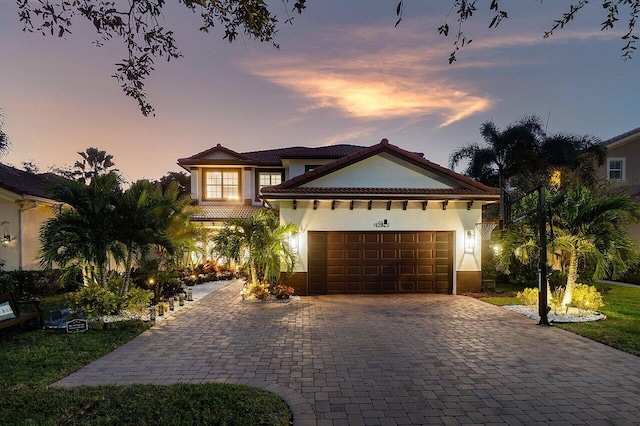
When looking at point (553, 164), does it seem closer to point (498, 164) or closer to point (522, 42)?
point (498, 164)

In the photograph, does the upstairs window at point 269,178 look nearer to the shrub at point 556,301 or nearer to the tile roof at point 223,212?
the tile roof at point 223,212

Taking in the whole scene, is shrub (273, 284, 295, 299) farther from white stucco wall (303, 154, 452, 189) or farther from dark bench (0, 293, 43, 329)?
dark bench (0, 293, 43, 329)

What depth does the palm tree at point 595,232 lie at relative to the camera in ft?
29.7

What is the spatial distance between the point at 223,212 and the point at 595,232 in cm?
1664

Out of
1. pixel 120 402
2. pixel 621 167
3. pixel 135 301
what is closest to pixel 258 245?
pixel 135 301

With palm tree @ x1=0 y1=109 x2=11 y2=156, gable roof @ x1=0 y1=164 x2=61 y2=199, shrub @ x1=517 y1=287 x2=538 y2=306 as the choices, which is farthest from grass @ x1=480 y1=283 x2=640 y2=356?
palm tree @ x1=0 y1=109 x2=11 y2=156

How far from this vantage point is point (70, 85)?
7.85m

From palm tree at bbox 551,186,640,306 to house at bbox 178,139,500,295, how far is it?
10.6ft

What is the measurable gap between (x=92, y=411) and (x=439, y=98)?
48.2ft

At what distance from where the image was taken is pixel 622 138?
21.3 m

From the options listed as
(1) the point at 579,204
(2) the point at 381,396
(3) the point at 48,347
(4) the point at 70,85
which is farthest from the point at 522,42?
(3) the point at 48,347

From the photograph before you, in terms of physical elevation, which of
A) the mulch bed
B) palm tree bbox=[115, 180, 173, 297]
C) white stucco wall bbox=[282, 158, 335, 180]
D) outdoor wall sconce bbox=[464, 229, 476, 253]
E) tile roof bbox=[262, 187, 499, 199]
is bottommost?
the mulch bed

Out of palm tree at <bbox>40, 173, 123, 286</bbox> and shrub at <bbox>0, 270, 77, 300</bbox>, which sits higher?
palm tree at <bbox>40, 173, 123, 286</bbox>

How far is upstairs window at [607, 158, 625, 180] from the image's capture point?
71.9 ft
